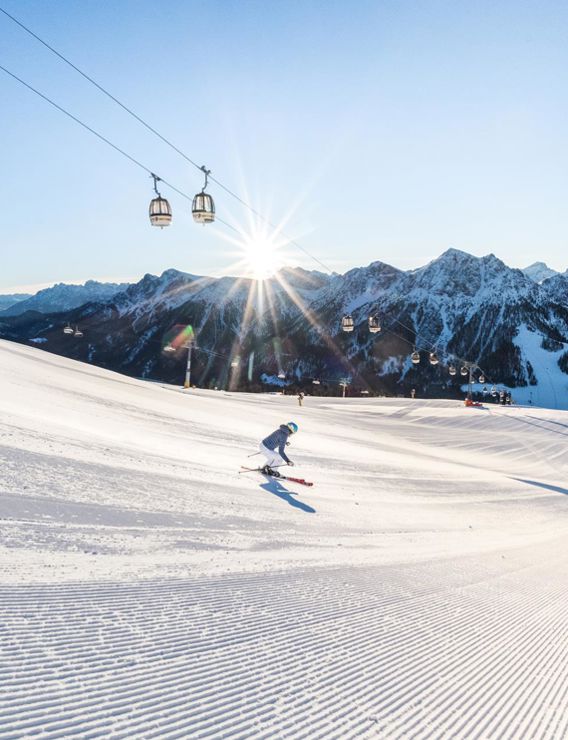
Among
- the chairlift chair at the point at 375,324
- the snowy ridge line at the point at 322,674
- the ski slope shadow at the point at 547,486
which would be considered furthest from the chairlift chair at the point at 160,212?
the chairlift chair at the point at 375,324

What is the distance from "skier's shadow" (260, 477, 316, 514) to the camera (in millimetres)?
10391

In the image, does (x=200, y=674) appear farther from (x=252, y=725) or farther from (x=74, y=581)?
(x=74, y=581)

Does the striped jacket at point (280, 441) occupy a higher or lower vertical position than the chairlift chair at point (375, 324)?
lower

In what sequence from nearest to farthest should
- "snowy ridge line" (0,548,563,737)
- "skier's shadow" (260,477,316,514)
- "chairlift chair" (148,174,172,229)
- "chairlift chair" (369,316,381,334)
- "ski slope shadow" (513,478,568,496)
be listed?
"snowy ridge line" (0,548,563,737), "skier's shadow" (260,477,316,514), "chairlift chair" (148,174,172,229), "ski slope shadow" (513,478,568,496), "chairlift chair" (369,316,381,334)

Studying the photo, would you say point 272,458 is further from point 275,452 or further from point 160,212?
point 160,212

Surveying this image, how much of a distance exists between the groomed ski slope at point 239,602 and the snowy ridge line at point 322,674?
0.05ft

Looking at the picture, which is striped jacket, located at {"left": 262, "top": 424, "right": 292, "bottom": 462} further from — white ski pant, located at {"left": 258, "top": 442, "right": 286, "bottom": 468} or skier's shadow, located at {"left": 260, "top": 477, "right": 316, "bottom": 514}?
skier's shadow, located at {"left": 260, "top": 477, "right": 316, "bottom": 514}

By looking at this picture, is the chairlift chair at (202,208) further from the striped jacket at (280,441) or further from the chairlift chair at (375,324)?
the chairlift chair at (375,324)

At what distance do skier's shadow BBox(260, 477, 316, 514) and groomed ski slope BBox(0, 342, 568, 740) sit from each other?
0.24 feet

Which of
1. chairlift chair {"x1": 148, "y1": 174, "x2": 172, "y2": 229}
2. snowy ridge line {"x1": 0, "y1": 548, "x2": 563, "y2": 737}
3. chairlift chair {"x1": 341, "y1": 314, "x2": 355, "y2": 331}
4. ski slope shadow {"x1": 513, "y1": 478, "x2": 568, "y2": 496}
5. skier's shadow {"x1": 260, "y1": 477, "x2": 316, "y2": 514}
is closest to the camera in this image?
snowy ridge line {"x1": 0, "y1": 548, "x2": 563, "y2": 737}

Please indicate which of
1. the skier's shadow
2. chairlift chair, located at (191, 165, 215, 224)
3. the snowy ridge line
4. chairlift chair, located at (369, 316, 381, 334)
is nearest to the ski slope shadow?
the skier's shadow

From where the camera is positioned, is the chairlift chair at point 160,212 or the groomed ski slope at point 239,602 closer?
the groomed ski slope at point 239,602

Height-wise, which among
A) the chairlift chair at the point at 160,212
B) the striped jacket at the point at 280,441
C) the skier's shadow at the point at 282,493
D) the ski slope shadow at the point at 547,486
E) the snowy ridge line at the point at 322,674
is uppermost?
the chairlift chair at the point at 160,212

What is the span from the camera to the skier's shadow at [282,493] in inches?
409
